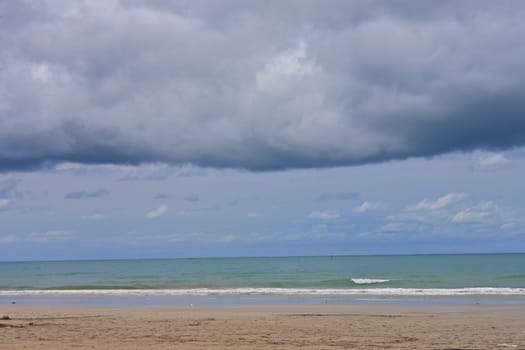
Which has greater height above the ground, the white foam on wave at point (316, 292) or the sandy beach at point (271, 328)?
the white foam on wave at point (316, 292)

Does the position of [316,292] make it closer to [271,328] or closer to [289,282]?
[289,282]

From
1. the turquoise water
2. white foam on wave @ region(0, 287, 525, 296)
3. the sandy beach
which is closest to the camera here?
the sandy beach

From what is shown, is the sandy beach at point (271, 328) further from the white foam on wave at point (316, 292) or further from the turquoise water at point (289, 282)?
the turquoise water at point (289, 282)

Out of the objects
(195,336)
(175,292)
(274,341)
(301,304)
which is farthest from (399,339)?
(175,292)

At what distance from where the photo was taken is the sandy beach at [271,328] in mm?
17812

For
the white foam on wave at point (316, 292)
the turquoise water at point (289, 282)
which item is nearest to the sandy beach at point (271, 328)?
the white foam on wave at point (316, 292)

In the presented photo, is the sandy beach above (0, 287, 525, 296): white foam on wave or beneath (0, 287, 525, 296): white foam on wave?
beneath

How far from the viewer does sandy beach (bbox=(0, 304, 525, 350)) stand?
58.4 feet

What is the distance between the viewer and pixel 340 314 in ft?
89.9

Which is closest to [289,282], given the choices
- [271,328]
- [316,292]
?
[316,292]

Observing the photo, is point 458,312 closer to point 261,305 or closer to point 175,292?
point 261,305

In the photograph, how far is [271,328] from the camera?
21828mm

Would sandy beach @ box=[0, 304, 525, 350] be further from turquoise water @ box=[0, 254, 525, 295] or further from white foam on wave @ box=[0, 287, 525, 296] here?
turquoise water @ box=[0, 254, 525, 295]

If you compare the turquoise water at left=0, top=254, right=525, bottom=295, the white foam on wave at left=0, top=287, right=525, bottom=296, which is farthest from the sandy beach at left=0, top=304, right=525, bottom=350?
the turquoise water at left=0, top=254, right=525, bottom=295
